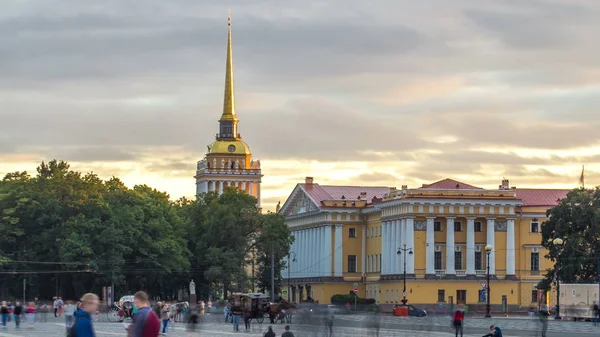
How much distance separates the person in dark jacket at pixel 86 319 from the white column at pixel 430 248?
122437 mm

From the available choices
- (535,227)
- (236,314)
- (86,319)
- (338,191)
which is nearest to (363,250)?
(338,191)

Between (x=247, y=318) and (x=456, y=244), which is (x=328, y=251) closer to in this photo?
(x=456, y=244)

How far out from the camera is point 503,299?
14262 centimetres

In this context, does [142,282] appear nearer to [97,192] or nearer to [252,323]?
[97,192]

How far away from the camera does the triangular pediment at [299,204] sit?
168125 millimetres

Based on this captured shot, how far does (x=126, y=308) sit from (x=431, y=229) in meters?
60.2

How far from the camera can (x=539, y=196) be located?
512ft

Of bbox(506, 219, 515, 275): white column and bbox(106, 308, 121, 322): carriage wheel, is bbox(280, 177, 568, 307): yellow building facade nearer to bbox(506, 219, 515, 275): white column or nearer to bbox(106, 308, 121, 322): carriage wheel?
bbox(506, 219, 515, 275): white column

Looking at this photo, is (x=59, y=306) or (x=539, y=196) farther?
(x=539, y=196)

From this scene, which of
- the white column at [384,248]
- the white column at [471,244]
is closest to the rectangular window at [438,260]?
the white column at [471,244]

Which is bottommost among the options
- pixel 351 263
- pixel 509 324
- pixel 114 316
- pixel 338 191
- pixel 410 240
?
pixel 509 324

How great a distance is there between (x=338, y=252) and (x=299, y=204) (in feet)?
53.6

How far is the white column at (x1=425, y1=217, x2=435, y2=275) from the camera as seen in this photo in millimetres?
143000

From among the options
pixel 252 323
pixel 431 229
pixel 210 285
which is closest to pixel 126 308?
pixel 252 323
